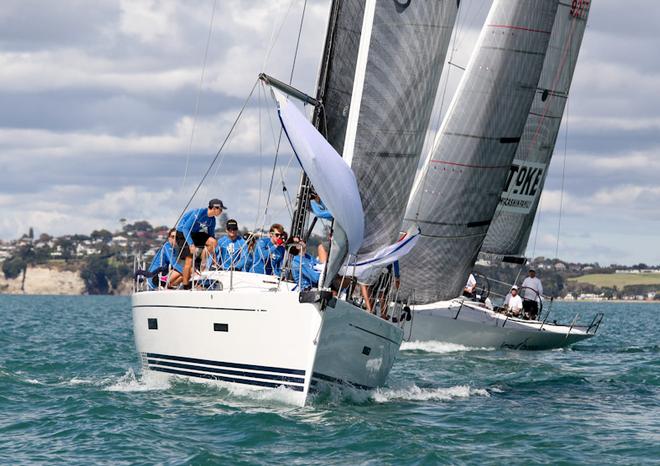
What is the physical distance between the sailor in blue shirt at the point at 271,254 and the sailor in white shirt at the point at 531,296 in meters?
13.9

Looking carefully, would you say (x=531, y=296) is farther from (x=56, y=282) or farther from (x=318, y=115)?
(x=56, y=282)

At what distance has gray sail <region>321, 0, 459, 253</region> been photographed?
15.4 meters

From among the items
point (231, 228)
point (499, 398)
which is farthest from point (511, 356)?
point (231, 228)

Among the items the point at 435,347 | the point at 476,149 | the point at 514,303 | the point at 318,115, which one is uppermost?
the point at 476,149

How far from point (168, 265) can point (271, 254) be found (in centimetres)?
170

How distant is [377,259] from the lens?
51.7 feet

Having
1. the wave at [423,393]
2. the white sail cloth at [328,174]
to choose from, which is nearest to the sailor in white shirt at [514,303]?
the wave at [423,393]

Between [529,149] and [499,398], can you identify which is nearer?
[499,398]

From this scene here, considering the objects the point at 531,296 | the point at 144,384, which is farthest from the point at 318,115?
the point at 531,296

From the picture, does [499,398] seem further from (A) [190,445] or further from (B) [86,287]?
(B) [86,287]

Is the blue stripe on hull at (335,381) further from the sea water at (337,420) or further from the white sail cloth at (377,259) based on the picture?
the white sail cloth at (377,259)

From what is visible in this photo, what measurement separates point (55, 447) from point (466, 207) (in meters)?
15.7

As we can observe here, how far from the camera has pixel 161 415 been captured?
572 inches

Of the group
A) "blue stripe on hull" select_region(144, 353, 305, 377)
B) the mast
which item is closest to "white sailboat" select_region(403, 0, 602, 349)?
the mast
